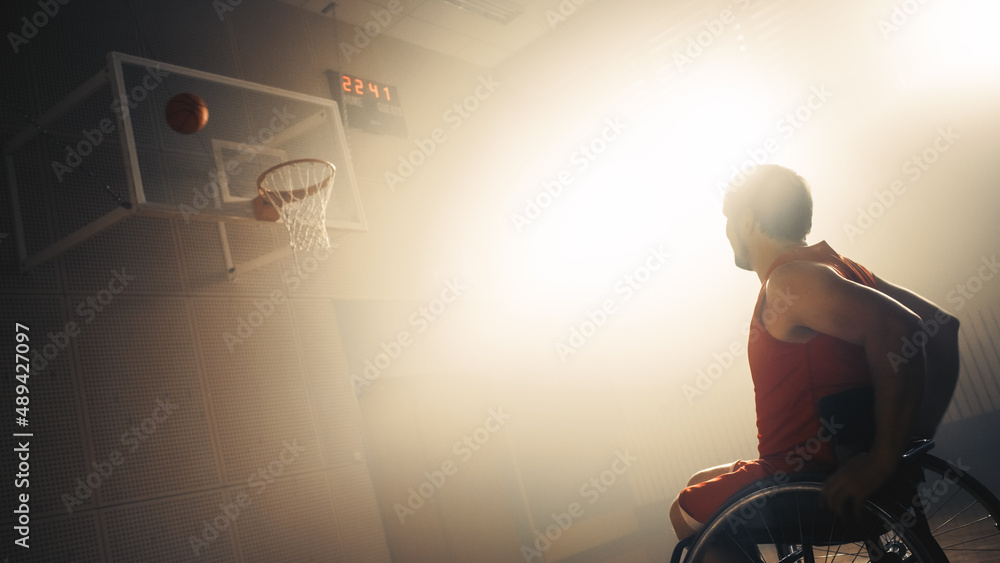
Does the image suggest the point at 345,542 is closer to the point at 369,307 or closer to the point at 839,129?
the point at 369,307

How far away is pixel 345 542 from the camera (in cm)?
376

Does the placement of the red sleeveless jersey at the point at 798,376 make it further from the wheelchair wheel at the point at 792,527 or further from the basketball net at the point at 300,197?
the basketball net at the point at 300,197

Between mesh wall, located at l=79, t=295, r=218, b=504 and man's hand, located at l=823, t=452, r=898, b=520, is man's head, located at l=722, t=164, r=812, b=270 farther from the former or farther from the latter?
mesh wall, located at l=79, t=295, r=218, b=504

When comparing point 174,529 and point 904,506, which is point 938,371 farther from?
point 174,529

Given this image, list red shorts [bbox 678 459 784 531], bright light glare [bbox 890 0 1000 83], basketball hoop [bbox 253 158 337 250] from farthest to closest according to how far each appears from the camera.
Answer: bright light glare [bbox 890 0 1000 83] → basketball hoop [bbox 253 158 337 250] → red shorts [bbox 678 459 784 531]

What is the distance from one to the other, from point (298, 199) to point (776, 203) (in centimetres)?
259

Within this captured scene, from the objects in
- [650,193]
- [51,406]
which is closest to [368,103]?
[650,193]

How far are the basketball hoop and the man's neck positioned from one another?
2.38m

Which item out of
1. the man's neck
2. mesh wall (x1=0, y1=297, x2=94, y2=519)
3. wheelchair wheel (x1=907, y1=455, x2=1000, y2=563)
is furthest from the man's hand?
mesh wall (x1=0, y1=297, x2=94, y2=519)

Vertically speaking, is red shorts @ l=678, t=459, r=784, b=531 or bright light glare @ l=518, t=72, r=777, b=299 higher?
bright light glare @ l=518, t=72, r=777, b=299

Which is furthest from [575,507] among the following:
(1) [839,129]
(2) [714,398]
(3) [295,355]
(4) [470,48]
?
(4) [470,48]

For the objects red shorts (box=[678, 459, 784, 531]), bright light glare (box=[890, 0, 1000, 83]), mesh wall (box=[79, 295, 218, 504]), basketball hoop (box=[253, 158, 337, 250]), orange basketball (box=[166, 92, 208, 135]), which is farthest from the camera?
bright light glare (box=[890, 0, 1000, 83])

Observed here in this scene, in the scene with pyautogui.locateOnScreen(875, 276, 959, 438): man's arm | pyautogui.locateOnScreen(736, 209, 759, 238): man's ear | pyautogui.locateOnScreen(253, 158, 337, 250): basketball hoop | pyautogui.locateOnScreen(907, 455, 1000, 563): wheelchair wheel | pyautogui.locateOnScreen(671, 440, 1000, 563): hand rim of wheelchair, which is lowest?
pyautogui.locateOnScreen(907, 455, 1000, 563): wheelchair wheel

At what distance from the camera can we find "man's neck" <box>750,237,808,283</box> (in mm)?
1589
